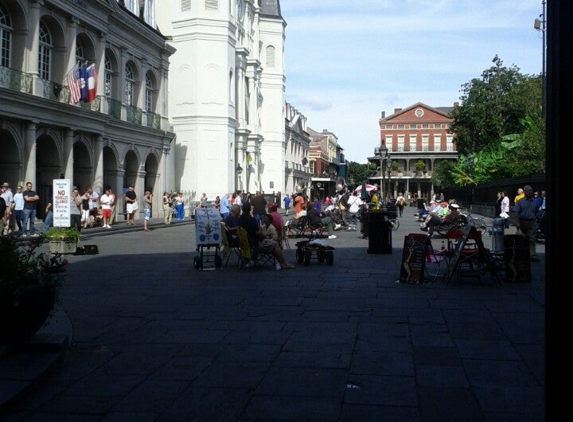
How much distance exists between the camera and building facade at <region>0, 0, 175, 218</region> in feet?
90.1

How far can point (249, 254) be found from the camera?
48.4 feet

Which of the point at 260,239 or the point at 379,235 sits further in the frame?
the point at 379,235

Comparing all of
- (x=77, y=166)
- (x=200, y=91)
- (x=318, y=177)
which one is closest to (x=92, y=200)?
(x=77, y=166)

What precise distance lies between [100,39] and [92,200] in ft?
26.1

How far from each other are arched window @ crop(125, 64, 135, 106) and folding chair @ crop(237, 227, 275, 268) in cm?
2543

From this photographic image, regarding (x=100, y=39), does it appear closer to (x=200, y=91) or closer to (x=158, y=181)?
(x=158, y=181)

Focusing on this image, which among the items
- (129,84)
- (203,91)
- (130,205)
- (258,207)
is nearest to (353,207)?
(258,207)

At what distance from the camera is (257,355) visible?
716 cm

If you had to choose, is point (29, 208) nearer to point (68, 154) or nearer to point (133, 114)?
point (68, 154)

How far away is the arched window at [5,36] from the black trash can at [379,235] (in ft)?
54.3

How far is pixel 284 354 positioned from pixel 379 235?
38.2 feet

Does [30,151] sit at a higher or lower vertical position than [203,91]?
lower

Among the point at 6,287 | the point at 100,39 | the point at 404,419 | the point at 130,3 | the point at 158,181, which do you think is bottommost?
the point at 404,419

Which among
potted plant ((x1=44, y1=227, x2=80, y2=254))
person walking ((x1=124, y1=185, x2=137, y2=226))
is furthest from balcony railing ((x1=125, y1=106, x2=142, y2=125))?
potted plant ((x1=44, y1=227, x2=80, y2=254))
